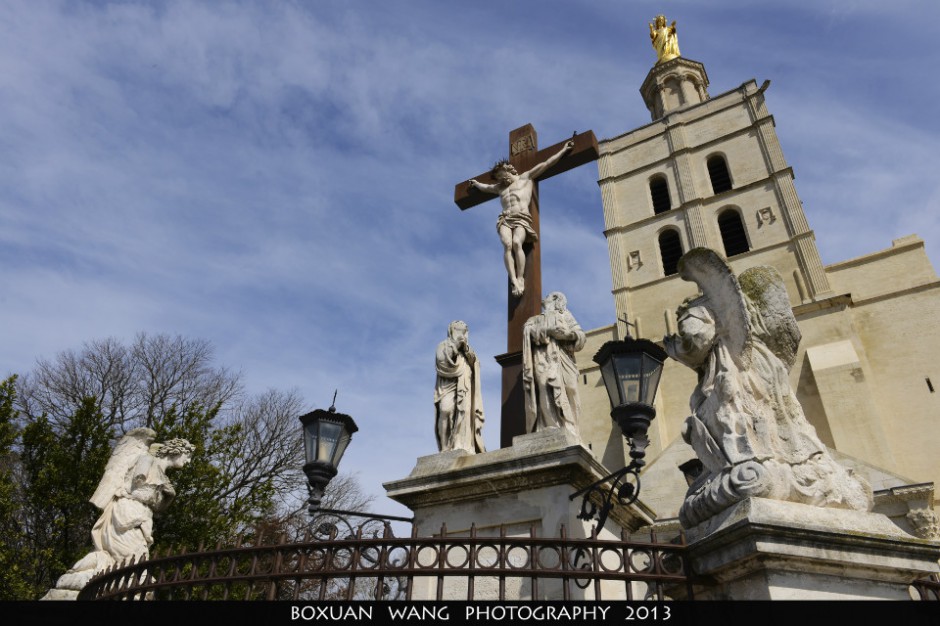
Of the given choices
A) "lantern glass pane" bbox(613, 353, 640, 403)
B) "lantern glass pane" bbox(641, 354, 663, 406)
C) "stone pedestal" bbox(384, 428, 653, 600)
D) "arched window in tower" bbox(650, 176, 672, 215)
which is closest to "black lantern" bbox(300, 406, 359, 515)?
"stone pedestal" bbox(384, 428, 653, 600)

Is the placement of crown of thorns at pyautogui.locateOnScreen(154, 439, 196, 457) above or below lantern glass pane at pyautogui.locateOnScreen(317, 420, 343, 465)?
above

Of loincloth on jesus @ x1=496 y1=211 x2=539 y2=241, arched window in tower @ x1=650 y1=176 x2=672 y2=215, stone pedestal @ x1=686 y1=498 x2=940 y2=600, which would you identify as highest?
arched window in tower @ x1=650 y1=176 x2=672 y2=215

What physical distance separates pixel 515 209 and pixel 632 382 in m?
4.11

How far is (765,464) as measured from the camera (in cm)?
364

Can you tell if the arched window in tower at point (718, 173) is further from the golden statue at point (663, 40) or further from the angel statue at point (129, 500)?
the angel statue at point (129, 500)

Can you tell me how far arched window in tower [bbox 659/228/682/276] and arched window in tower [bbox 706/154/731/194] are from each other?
338cm

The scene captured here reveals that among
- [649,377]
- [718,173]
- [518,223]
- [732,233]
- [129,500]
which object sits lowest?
[129,500]

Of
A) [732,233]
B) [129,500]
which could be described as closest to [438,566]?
[129,500]

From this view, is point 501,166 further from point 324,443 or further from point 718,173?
point 718,173

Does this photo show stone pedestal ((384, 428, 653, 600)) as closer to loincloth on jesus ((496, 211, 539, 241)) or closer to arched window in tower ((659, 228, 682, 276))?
loincloth on jesus ((496, 211, 539, 241))

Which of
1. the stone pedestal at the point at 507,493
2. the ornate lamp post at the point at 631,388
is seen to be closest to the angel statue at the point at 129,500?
the stone pedestal at the point at 507,493

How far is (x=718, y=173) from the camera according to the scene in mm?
33469

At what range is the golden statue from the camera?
41516 mm

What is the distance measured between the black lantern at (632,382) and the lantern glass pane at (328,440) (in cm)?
336
